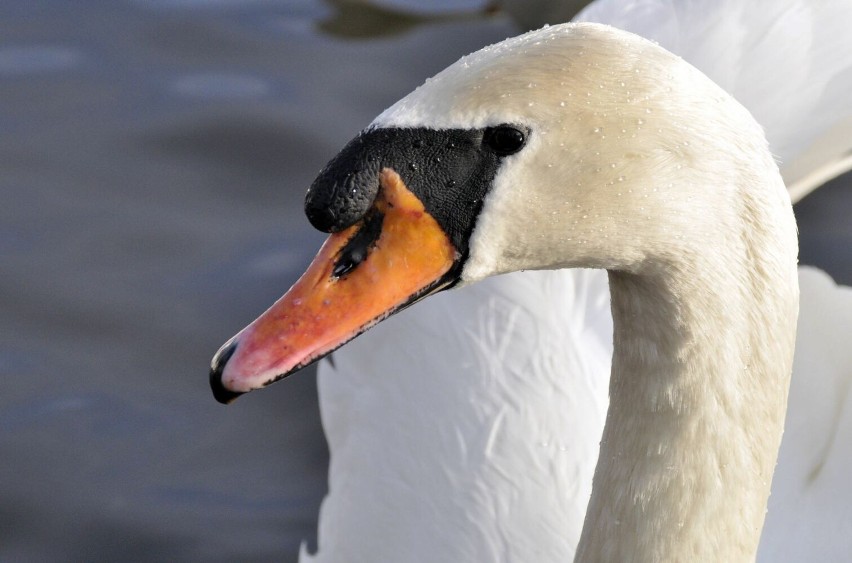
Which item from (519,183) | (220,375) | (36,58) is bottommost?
(220,375)

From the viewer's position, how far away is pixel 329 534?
149 inches

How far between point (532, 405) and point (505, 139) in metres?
1.65

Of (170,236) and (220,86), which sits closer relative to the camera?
(170,236)

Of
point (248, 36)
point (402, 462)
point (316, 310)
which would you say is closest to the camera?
point (316, 310)

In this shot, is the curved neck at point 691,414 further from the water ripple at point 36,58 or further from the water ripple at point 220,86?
the water ripple at point 36,58

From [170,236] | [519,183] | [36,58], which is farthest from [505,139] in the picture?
[36,58]

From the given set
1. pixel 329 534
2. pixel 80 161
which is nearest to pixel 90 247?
pixel 80 161

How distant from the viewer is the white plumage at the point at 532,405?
334 centimetres

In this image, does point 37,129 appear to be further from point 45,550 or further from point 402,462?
point 402,462

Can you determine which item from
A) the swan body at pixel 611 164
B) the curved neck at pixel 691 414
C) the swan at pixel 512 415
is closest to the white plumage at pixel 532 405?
the swan at pixel 512 415

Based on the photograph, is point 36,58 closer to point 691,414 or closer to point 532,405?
point 532,405

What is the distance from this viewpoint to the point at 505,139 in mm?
1924

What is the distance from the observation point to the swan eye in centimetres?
191

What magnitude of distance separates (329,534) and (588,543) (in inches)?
59.0
